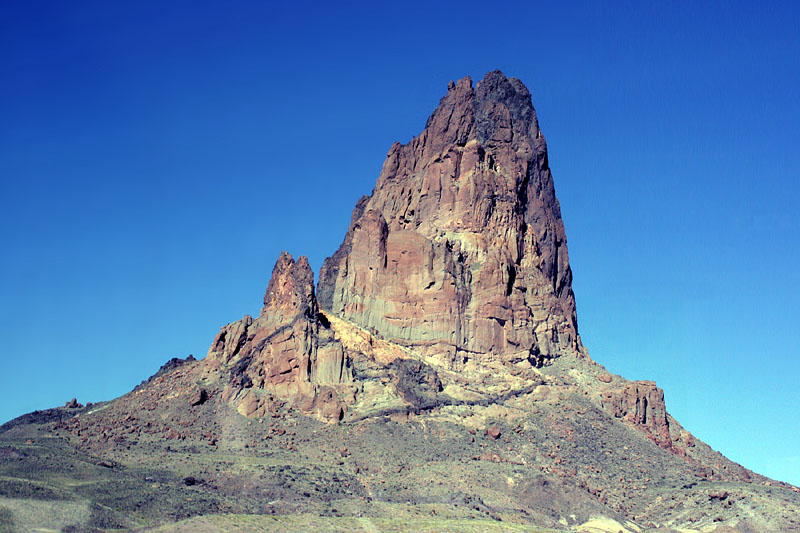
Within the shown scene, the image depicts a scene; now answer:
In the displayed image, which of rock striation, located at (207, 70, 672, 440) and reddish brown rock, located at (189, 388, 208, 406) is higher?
rock striation, located at (207, 70, 672, 440)

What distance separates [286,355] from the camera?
559 ft

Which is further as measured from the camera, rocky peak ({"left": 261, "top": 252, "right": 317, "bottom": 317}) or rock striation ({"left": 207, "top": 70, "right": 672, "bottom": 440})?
rocky peak ({"left": 261, "top": 252, "right": 317, "bottom": 317})

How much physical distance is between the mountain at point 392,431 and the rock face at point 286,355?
0.90ft

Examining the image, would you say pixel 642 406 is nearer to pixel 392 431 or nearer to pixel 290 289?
pixel 392 431

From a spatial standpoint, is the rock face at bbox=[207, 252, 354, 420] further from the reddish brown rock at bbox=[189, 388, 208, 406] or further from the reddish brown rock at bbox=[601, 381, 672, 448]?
the reddish brown rock at bbox=[601, 381, 672, 448]

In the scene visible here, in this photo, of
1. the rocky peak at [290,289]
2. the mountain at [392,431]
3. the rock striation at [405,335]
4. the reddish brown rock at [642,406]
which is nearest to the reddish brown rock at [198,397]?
the mountain at [392,431]

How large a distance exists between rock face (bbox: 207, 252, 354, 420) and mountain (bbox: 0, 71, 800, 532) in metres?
0.28

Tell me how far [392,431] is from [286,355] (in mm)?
17945

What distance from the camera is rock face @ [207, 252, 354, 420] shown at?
167250 millimetres

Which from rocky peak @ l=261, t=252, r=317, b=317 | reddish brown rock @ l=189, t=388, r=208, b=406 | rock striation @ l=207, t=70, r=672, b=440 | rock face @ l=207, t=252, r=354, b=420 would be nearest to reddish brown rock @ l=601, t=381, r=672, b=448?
rock striation @ l=207, t=70, r=672, b=440

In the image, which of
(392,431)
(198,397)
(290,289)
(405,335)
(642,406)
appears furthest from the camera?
(405,335)

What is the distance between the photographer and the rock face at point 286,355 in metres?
167

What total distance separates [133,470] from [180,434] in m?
15.4

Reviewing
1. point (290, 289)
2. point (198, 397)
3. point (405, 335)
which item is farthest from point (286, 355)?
point (405, 335)
